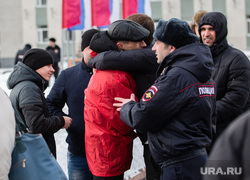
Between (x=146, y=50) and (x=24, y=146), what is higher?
(x=146, y=50)

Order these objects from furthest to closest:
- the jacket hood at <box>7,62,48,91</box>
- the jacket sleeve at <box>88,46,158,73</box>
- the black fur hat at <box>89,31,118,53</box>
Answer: the jacket hood at <box>7,62,48,91</box> → the black fur hat at <box>89,31,118,53</box> → the jacket sleeve at <box>88,46,158,73</box>

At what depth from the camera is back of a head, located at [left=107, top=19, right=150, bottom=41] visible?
7.44 ft

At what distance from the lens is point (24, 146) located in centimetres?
218

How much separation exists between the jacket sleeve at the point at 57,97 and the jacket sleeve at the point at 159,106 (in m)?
1.14

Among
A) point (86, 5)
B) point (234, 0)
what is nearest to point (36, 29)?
point (234, 0)

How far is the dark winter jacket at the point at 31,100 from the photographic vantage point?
8.52 feet

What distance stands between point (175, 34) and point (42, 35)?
2718cm

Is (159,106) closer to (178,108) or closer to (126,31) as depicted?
(178,108)

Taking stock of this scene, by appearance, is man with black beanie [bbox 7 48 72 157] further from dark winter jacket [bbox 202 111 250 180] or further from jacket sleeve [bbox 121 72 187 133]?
dark winter jacket [bbox 202 111 250 180]

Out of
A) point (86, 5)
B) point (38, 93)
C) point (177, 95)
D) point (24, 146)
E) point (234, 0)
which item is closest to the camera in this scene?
point (177, 95)

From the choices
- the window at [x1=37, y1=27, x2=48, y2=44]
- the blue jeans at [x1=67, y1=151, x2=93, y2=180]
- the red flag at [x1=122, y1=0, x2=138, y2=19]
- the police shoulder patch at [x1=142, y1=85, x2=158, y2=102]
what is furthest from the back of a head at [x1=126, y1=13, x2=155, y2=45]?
the window at [x1=37, y1=27, x2=48, y2=44]

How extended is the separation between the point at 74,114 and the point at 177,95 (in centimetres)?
122

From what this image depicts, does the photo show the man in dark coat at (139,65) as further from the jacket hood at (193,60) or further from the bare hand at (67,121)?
the bare hand at (67,121)

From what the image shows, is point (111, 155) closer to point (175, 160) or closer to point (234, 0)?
point (175, 160)
